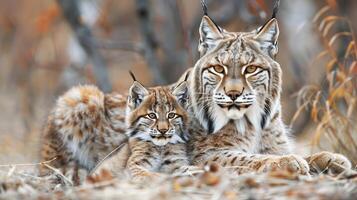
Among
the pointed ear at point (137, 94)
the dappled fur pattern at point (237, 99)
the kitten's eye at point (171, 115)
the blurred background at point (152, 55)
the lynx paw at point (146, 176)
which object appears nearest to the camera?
the lynx paw at point (146, 176)

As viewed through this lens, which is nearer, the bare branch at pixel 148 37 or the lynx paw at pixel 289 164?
the lynx paw at pixel 289 164

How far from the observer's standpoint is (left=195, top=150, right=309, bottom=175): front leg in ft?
23.1

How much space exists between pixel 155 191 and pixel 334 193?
128 cm

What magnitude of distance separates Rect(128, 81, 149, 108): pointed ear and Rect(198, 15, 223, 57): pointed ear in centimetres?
71

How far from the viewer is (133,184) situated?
20.9 ft

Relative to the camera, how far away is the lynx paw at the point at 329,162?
7.30 meters

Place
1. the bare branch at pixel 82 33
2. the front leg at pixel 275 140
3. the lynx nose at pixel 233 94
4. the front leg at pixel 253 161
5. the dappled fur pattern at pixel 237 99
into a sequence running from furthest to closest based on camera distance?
the bare branch at pixel 82 33
the front leg at pixel 275 140
the dappled fur pattern at pixel 237 99
the lynx nose at pixel 233 94
the front leg at pixel 253 161

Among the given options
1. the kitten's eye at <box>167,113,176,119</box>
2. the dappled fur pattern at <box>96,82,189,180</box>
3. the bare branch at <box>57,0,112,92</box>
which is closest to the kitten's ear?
the dappled fur pattern at <box>96,82,189,180</box>

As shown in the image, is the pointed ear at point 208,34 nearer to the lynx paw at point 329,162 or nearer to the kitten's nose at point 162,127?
the kitten's nose at point 162,127

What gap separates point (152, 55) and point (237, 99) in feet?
16.8

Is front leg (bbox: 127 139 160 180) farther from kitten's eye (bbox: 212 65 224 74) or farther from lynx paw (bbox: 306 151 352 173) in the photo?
lynx paw (bbox: 306 151 352 173)

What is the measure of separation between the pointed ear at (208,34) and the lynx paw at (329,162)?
144cm

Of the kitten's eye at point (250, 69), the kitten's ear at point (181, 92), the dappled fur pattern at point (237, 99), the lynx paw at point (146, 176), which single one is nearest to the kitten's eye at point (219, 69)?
the dappled fur pattern at point (237, 99)

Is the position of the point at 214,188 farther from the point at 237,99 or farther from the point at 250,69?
the point at 250,69
